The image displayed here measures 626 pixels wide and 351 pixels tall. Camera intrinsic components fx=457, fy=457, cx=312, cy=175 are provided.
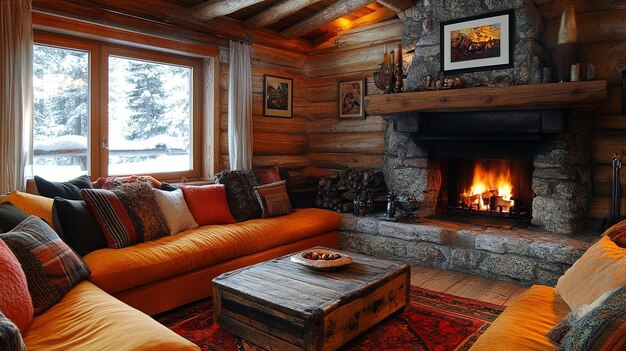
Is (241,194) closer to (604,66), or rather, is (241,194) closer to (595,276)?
(595,276)

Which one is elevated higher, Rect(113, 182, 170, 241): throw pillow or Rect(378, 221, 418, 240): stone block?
Rect(113, 182, 170, 241): throw pillow

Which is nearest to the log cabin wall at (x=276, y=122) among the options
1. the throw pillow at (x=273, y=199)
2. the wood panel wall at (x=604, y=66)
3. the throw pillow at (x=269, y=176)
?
the throw pillow at (x=269, y=176)

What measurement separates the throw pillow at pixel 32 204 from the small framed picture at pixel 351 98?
12.1ft

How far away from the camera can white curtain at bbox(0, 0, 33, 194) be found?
133 inches

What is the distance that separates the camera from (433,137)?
4.62 meters

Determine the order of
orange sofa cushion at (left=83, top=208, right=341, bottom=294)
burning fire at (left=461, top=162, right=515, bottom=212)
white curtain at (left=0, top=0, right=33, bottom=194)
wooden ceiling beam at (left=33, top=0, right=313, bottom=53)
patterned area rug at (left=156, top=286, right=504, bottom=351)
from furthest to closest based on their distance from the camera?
burning fire at (left=461, top=162, right=515, bottom=212)
wooden ceiling beam at (left=33, top=0, right=313, bottom=53)
white curtain at (left=0, top=0, right=33, bottom=194)
orange sofa cushion at (left=83, top=208, right=341, bottom=294)
patterned area rug at (left=156, top=286, right=504, bottom=351)

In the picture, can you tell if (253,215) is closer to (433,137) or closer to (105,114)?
(105,114)

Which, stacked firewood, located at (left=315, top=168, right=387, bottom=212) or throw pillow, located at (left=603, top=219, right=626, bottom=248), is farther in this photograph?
stacked firewood, located at (left=315, top=168, right=387, bottom=212)

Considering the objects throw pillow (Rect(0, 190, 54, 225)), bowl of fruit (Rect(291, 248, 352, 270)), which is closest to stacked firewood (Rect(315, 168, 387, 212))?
bowl of fruit (Rect(291, 248, 352, 270))

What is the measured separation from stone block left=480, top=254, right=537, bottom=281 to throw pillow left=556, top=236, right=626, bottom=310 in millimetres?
1561

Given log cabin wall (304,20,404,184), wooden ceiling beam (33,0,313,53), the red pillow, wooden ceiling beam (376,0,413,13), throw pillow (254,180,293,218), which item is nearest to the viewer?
wooden ceiling beam (33,0,313,53)

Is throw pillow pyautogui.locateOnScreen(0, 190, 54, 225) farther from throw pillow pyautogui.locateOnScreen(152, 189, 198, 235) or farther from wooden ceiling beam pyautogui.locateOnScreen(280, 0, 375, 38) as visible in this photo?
wooden ceiling beam pyautogui.locateOnScreen(280, 0, 375, 38)

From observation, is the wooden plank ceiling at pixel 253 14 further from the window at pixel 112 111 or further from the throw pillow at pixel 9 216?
the throw pillow at pixel 9 216

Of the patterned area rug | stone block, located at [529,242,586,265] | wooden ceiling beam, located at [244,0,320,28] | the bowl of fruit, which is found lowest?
the patterned area rug
